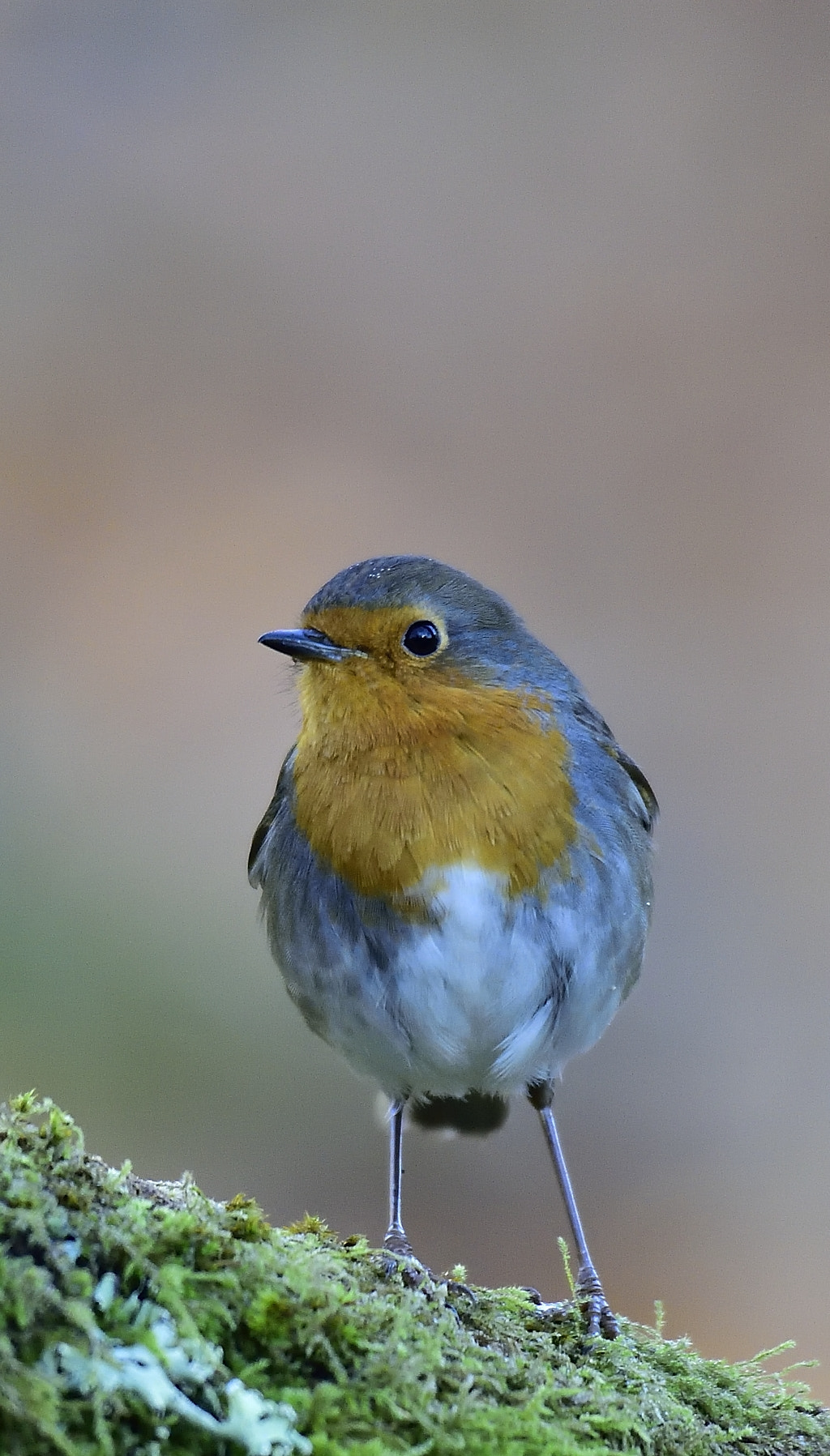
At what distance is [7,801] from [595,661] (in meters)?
3.83

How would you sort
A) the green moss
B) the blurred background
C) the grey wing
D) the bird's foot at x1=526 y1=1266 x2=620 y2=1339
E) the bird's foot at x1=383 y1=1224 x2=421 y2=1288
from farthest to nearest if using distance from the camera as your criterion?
1. the blurred background
2. the grey wing
3. the bird's foot at x1=526 y1=1266 x2=620 y2=1339
4. the bird's foot at x1=383 y1=1224 x2=421 y2=1288
5. the green moss

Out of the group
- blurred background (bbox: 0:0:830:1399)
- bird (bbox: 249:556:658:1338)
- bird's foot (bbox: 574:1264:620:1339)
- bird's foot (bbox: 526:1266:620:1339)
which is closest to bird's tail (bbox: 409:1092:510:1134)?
bird (bbox: 249:556:658:1338)

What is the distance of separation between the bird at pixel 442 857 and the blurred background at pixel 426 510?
3.29 m

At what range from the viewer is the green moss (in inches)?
52.9

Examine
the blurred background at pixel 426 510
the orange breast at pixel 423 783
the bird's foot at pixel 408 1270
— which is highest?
the blurred background at pixel 426 510

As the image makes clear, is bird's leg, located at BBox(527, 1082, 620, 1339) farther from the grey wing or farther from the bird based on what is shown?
the grey wing

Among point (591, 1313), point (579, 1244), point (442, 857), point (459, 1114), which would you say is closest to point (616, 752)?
point (442, 857)

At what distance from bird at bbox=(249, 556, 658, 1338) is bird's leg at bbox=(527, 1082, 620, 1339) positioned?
0.04 feet

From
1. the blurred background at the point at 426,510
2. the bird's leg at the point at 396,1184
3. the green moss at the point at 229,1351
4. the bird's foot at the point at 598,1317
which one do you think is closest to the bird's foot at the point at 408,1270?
the green moss at the point at 229,1351

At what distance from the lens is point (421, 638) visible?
10.4 ft

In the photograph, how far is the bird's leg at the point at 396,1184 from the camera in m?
2.86

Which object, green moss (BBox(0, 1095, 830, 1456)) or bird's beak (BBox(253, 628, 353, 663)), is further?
bird's beak (BBox(253, 628, 353, 663))

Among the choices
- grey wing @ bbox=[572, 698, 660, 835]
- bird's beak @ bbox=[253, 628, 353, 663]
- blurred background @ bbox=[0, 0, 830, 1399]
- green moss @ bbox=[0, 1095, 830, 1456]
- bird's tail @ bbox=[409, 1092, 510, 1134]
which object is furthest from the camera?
blurred background @ bbox=[0, 0, 830, 1399]

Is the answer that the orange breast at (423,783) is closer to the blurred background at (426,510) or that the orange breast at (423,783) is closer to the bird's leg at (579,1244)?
the bird's leg at (579,1244)
